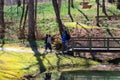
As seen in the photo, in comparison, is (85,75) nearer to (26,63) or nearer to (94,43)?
(26,63)

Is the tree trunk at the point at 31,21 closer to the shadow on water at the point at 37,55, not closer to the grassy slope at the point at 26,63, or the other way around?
the shadow on water at the point at 37,55

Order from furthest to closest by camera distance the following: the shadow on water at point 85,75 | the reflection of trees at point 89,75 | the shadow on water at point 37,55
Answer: the shadow on water at point 37,55 < the reflection of trees at point 89,75 < the shadow on water at point 85,75

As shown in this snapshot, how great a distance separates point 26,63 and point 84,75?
455cm

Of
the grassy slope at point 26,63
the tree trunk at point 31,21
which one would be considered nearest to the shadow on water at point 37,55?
the grassy slope at point 26,63

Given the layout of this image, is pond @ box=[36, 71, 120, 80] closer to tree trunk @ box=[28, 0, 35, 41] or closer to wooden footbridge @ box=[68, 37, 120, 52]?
wooden footbridge @ box=[68, 37, 120, 52]

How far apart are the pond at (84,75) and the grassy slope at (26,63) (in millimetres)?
1093

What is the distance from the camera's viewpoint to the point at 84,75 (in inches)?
1219

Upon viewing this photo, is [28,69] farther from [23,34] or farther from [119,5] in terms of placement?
[119,5]

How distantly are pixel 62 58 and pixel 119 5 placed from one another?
34.5m

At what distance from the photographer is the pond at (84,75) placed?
29302 mm

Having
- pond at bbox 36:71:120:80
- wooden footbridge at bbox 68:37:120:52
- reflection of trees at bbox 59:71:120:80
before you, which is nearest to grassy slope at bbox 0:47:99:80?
pond at bbox 36:71:120:80

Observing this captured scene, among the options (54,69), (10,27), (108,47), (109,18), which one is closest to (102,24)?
(109,18)

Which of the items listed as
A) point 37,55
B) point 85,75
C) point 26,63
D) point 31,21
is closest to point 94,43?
point 37,55

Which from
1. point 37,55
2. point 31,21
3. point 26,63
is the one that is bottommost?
point 26,63
